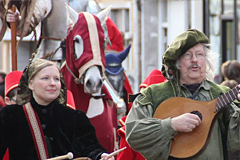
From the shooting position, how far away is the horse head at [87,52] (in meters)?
7.56

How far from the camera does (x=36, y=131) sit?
551 centimetres

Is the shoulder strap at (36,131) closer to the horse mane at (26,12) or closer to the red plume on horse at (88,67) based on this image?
the red plume on horse at (88,67)

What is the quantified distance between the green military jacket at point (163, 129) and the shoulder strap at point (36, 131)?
1.97ft

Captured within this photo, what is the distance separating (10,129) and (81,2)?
3651 millimetres

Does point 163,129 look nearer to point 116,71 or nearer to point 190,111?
point 190,111

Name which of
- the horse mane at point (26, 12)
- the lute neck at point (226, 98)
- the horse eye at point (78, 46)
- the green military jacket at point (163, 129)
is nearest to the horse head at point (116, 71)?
the horse eye at point (78, 46)

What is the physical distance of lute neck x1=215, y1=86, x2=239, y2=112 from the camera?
516cm

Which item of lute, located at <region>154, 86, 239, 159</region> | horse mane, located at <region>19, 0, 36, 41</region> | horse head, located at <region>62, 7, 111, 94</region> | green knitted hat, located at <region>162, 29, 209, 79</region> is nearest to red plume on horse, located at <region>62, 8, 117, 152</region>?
horse head, located at <region>62, 7, 111, 94</region>

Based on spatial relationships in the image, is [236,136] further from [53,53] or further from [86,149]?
[53,53]

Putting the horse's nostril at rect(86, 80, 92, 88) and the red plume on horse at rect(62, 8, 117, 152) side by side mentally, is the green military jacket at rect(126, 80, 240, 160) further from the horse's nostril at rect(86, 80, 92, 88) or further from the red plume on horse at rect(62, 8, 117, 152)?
the red plume on horse at rect(62, 8, 117, 152)

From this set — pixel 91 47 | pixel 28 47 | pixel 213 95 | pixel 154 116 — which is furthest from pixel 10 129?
pixel 28 47

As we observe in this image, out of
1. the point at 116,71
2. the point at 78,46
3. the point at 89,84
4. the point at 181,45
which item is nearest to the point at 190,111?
the point at 181,45

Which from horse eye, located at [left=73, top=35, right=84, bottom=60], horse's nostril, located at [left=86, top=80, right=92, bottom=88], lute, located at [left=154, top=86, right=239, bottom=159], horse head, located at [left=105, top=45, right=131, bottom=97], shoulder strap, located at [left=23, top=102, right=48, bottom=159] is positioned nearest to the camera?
lute, located at [left=154, top=86, right=239, bottom=159]

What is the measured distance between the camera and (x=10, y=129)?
5.51 meters
